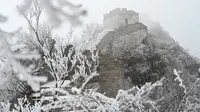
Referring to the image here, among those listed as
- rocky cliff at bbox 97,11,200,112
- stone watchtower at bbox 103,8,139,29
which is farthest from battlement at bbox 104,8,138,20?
rocky cliff at bbox 97,11,200,112

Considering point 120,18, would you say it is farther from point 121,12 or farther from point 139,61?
point 139,61

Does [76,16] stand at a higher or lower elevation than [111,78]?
higher

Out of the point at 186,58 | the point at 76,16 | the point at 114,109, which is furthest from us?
the point at 186,58

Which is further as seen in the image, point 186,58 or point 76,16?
point 186,58

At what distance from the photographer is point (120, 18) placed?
46969 mm

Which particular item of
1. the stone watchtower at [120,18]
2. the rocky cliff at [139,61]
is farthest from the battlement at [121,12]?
the rocky cliff at [139,61]

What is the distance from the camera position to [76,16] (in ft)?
4.36

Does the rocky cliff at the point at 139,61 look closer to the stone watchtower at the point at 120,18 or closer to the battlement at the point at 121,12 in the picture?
the stone watchtower at the point at 120,18

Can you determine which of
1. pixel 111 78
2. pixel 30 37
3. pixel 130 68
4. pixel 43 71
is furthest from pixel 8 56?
pixel 130 68

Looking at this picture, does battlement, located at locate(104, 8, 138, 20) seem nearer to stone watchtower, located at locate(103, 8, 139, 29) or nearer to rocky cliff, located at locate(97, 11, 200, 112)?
stone watchtower, located at locate(103, 8, 139, 29)

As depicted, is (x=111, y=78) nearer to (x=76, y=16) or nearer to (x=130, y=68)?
(x=130, y=68)

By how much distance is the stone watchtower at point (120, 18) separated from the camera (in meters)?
46.2

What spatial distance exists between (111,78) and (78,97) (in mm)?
12391

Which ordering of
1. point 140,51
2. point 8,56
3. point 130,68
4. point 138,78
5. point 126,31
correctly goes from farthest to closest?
1. point 126,31
2. point 140,51
3. point 130,68
4. point 138,78
5. point 8,56
